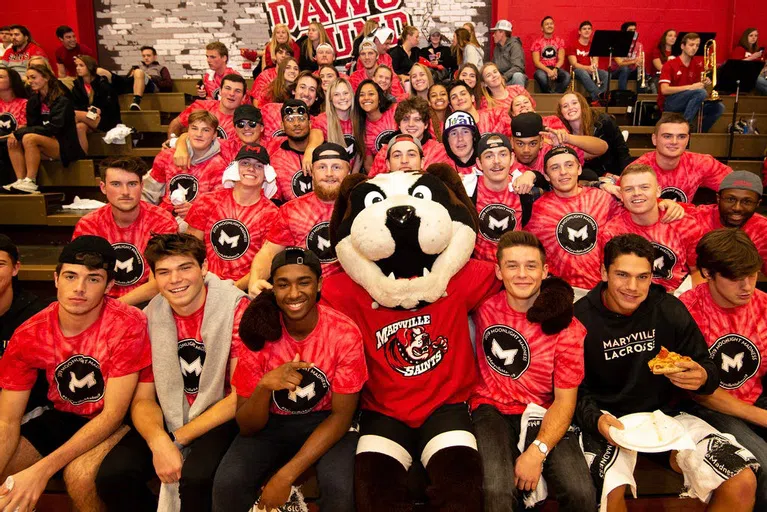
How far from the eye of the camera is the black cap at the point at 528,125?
3639 millimetres

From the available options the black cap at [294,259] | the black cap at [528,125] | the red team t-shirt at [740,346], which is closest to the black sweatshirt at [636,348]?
the red team t-shirt at [740,346]

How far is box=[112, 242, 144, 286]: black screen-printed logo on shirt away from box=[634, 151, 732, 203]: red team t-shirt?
324cm

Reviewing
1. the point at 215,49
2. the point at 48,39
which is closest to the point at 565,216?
the point at 215,49

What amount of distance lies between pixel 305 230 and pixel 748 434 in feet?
7.56

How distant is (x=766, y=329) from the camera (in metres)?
2.46

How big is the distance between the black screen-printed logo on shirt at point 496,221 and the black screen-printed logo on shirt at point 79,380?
6.90ft

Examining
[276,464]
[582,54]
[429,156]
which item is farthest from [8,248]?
[582,54]

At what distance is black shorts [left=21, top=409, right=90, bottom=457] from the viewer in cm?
242

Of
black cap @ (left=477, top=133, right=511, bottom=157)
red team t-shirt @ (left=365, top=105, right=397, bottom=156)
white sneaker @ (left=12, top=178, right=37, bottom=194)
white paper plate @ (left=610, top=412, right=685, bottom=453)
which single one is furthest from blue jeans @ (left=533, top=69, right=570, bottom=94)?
white paper plate @ (left=610, top=412, right=685, bottom=453)

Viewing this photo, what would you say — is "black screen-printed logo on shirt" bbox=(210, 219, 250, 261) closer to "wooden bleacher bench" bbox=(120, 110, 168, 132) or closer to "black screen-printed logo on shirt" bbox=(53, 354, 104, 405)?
"black screen-printed logo on shirt" bbox=(53, 354, 104, 405)

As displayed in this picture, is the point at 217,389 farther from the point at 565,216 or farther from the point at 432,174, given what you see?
the point at 565,216

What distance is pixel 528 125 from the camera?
11.9ft

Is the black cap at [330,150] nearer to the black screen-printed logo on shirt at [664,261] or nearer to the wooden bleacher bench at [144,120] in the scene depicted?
the black screen-printed logo on shirt at [664,261]

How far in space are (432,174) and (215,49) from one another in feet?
15.2
